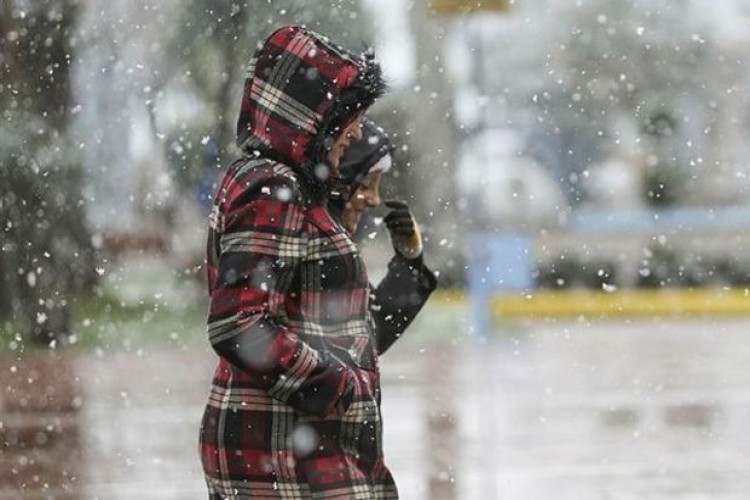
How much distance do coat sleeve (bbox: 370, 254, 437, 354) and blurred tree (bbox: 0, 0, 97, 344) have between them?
11.7 m

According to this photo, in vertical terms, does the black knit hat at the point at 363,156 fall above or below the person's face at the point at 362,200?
above

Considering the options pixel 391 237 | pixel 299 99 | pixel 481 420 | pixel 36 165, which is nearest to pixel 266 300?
pixel 299 99

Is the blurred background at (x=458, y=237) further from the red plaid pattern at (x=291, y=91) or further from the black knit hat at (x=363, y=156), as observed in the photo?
the red plaid pattern at (x=291, y=91)

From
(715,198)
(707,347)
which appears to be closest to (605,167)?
(715,198)

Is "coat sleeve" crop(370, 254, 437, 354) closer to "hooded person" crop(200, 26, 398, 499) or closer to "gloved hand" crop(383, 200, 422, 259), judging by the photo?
"gloved hand" crop(383, 200, 422, 259)

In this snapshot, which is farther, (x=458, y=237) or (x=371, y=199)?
(x=458, y=237)

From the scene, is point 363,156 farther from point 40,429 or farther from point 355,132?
point 40,429

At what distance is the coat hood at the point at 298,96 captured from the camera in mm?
3271

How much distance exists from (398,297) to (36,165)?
12200mm

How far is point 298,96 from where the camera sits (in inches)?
129

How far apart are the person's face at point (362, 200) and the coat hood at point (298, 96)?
0.18 m

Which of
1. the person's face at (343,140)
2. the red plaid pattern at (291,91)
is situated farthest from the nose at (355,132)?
the red plaid pattern at (291,91)

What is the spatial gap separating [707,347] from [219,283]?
1230cm

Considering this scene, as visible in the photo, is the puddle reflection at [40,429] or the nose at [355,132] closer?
the nose at [355,132]
